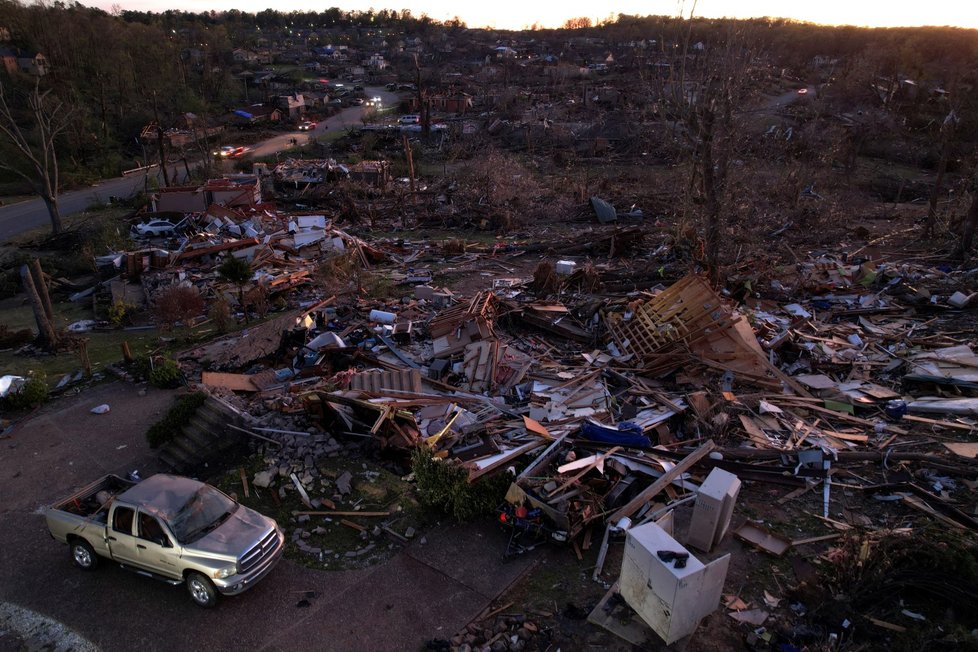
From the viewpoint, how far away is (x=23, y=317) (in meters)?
17.9

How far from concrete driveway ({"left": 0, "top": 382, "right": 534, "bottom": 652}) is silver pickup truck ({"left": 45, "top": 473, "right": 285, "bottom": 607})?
30cm

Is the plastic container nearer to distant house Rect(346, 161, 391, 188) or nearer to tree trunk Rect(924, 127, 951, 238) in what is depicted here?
tree trunk Rect(924, 127, 951, 238)

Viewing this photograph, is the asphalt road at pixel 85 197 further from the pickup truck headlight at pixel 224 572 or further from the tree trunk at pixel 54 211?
the pickup truck headlight at pixel 224 572

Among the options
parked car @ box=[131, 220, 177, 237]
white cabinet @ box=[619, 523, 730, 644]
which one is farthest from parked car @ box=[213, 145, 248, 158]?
white cabinet @ box=[619, 523, 730, 644]

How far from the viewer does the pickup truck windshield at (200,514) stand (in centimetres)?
687

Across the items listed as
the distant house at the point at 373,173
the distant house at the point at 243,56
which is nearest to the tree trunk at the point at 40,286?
the distant house at the point at 373,173

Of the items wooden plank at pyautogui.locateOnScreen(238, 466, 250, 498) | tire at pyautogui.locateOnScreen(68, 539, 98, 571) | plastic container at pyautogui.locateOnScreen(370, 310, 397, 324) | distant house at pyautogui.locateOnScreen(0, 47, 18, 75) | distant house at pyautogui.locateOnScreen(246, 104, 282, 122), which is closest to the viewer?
tire at pyautogui.locateOnScreen(68, 539, 98, 571)

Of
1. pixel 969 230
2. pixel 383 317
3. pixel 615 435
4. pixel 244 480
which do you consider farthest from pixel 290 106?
pixel 615 435

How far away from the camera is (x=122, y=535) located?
7109mm

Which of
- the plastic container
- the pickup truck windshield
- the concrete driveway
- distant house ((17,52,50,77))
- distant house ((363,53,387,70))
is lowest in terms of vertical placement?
the concrete driveway

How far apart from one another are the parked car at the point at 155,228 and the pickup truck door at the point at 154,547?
20.3 metres

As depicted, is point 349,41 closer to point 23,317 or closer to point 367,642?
point 23,317

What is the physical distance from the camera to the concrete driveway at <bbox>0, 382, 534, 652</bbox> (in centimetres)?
640

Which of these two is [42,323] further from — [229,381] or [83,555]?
[83,555]
